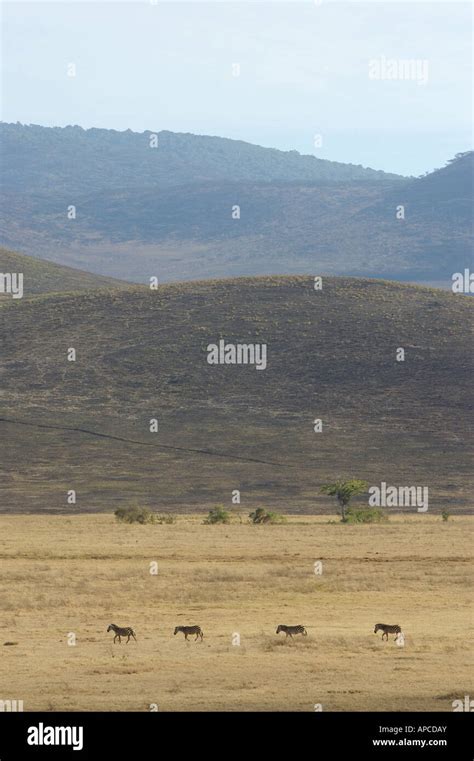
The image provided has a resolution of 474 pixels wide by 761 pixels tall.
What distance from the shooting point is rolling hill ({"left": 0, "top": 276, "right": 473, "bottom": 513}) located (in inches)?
2953

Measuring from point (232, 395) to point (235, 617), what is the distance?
6290 cm

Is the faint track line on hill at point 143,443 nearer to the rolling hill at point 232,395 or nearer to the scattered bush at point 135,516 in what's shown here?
the rolling hill at point 232,395

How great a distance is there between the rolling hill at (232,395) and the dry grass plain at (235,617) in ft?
76.8

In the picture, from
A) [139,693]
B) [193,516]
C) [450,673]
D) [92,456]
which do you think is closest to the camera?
[139,693]

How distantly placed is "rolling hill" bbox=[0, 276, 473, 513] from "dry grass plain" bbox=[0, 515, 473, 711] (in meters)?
23.4

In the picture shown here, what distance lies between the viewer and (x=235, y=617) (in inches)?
1131

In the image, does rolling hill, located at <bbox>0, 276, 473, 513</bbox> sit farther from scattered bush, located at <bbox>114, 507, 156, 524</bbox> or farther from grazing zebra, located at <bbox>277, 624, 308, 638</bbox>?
grazing zebra, located at <bbox>277, 624, 308, 638</bbox>

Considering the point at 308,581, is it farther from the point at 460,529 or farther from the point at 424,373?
the point at 424,373

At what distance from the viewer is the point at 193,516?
62.8 meters

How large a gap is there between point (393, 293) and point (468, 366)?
73.9ft

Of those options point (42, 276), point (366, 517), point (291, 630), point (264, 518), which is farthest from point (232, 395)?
point (42, 276)

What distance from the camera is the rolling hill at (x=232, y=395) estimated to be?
2953 inches
